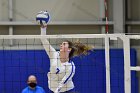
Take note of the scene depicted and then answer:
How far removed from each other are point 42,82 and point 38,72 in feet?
0.58

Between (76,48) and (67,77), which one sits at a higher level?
(76,48)

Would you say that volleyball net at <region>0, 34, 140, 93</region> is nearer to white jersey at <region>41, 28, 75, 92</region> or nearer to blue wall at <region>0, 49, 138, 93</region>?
blue wall at <region>0, 49, 138, 93</region>

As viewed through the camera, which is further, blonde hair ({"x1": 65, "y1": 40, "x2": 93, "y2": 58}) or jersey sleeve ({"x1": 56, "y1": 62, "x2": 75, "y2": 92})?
blonde hair ({"x1": 65, "y1": 40, "x2": 93, "y2": 58})

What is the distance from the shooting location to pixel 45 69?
643 cm

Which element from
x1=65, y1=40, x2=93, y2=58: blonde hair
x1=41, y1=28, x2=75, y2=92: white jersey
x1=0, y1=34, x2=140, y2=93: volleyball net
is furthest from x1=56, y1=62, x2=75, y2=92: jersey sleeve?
x1=0, y1=34, x2=140, y2=93: volleyball net

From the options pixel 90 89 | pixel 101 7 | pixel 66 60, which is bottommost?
pixel 90 89

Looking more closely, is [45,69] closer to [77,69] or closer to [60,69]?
[77,69]

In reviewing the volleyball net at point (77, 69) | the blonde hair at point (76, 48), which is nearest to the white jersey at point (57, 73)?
the blonde hair at point (76, 48)

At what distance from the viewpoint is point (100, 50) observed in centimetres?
660

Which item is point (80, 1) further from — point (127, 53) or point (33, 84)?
point (127, 53)

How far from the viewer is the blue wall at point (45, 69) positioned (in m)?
6.32

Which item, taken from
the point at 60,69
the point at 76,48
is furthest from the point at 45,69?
the point at 60,69

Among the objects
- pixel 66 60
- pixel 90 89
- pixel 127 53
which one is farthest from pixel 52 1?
pixel 127 53

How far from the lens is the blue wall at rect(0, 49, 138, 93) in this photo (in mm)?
6320
